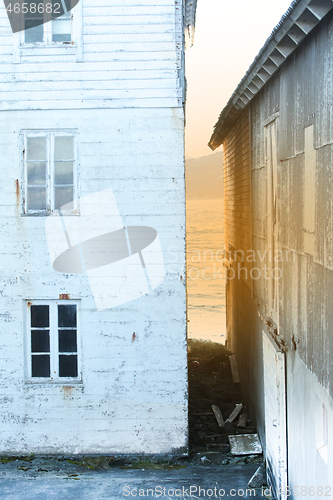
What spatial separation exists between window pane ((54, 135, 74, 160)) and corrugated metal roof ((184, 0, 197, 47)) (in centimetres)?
352

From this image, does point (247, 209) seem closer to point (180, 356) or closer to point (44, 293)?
point (180, 356)

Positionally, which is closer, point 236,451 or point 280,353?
point 280,353

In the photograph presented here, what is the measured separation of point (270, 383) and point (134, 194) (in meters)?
3.81

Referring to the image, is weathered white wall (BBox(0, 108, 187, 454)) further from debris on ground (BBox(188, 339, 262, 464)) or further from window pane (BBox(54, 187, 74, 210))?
debris on ground (BBox(188, 339, 262, 464))

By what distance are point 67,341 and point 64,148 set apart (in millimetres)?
3353

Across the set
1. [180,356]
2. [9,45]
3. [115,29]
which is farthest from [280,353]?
[9,45]

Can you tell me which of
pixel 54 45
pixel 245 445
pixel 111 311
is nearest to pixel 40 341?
pixel 111 311

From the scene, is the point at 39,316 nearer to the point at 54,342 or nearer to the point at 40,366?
the point at 54,342

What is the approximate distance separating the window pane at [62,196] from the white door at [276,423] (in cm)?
408

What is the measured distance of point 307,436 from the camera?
210 inches

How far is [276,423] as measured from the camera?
22.1 ft

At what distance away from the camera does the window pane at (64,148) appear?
8133 mm

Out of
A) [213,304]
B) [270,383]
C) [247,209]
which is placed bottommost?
[213,304]

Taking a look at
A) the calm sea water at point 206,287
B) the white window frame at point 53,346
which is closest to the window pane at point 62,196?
the white window frame at point 53,346
